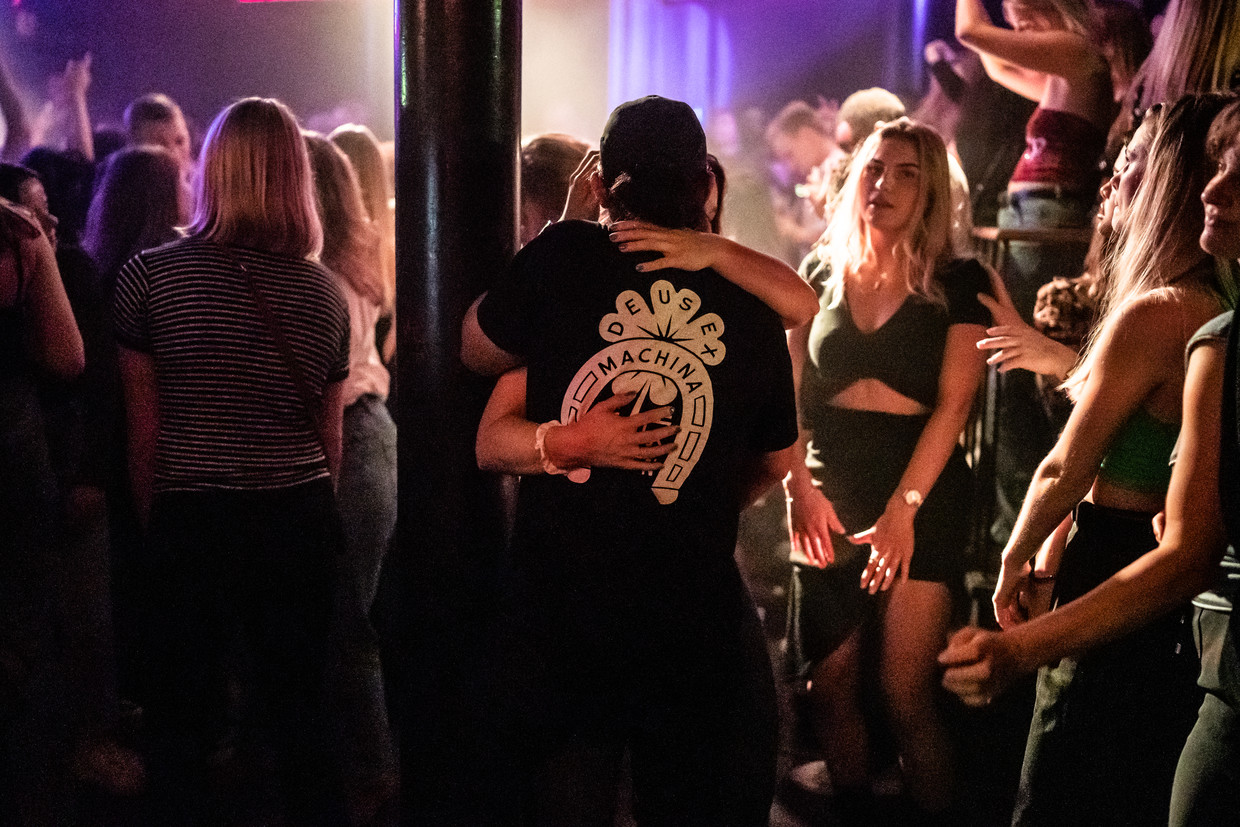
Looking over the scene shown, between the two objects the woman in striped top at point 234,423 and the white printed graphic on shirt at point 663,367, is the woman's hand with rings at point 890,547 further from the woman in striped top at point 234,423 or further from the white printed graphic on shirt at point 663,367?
the woman in striped top at point 234,423

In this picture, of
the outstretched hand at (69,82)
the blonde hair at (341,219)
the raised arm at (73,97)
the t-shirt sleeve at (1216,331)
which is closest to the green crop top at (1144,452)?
the t-shirt sleeve at (1216,331)

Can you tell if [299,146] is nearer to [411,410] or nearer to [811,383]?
[411,410]

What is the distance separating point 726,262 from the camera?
5.08 feet

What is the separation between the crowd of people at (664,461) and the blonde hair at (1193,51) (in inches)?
0.5

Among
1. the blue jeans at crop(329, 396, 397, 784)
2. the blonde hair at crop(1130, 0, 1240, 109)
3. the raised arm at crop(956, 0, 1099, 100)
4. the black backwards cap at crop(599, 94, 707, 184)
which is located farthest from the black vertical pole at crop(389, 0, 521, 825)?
the raised arm at crop(956, 0, 1099, 100)

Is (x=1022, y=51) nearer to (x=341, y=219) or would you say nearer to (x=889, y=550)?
(x=889, y=550)

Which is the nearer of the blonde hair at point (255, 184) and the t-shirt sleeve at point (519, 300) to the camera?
the t-shirt sleeve at point (519, 300)

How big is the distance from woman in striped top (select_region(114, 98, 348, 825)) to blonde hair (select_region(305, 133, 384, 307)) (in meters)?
0.69

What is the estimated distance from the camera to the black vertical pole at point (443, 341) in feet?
6.09

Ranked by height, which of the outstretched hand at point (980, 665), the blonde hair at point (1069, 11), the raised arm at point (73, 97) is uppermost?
the blonde hair at point (1069, 11)

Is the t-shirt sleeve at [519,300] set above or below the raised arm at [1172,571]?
above

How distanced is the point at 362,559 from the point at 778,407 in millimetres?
1705

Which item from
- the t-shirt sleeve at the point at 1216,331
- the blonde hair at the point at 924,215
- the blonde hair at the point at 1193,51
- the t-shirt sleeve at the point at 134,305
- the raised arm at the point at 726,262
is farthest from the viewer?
the blonde hair at the point at 1193,51

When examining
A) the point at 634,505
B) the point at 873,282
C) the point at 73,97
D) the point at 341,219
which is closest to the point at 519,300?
the point at 634,505
